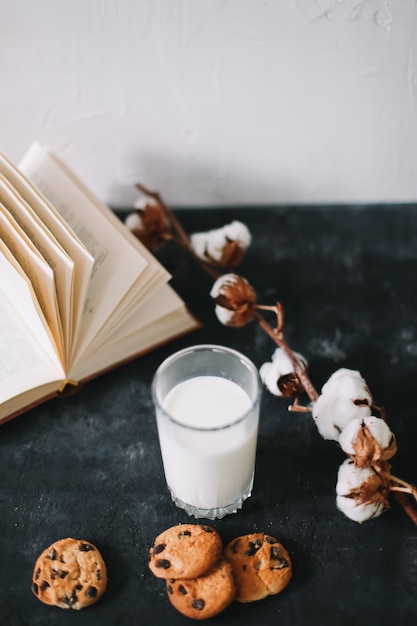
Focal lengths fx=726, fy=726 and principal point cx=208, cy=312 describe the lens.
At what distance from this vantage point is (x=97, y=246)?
3.25 ft

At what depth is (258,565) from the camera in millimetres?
785

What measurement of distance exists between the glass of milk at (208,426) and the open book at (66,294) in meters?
0.16

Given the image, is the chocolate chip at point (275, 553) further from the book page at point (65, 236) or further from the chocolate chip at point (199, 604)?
the book page at point (65, 236)

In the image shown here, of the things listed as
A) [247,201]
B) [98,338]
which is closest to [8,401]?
[98,338]

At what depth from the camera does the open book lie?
87cm

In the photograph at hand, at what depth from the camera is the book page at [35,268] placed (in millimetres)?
845

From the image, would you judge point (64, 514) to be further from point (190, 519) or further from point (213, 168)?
point (213, 168)

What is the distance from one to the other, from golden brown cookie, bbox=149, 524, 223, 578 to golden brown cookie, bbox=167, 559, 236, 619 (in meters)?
0.01

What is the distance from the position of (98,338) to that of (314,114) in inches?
18.4

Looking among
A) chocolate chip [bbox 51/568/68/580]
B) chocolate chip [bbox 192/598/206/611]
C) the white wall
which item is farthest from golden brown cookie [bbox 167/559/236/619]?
the white wall

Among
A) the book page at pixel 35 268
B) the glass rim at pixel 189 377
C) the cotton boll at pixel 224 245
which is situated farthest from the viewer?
the cotton boll at pixel 224 245

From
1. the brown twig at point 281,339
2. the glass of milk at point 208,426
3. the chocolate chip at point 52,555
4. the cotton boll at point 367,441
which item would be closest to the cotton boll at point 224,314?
the brown twig at point 281,339

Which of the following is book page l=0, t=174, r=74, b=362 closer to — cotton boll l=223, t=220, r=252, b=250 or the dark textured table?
the dark textured table

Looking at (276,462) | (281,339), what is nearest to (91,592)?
(276,462)
